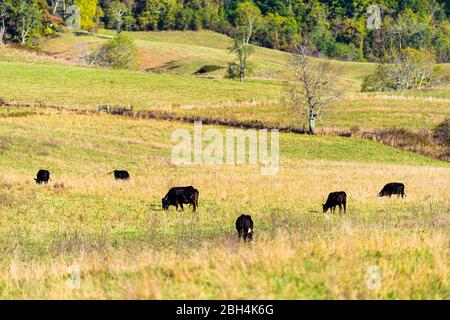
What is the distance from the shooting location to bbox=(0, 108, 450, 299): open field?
880 centimetres

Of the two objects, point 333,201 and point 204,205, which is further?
point 204,205

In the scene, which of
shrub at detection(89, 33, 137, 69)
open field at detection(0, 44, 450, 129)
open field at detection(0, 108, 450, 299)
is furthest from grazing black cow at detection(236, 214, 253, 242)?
shrub at detection(89, 33, 137, 69)

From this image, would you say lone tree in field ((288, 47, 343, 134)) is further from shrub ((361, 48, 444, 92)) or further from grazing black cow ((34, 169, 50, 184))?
shrub ((361, 48, 444, 92))

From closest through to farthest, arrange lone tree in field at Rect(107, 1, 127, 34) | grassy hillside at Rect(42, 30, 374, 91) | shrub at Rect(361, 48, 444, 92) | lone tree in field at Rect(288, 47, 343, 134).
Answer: lone tree in field at Rect(288, 47, 343, 134) → shrub at Rect(361, 48, 444, 92) → grassy hillside at Rect(42, 30, 374, 91) → lone tree in field at Rect(107, 1, 127, 34)

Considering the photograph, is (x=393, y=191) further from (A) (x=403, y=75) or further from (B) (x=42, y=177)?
(A) (x=403, y=75)

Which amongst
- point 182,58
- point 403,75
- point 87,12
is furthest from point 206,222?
point 87,12

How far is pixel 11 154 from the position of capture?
3888cm

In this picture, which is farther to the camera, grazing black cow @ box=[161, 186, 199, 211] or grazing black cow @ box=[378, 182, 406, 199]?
grazing black cow @ box=[378, 182, 406, 199]

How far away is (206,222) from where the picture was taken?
65.9 feet

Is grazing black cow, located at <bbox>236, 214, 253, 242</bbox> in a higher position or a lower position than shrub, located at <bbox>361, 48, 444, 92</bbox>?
lower

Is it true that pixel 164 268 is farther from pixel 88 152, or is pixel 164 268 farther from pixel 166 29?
pixel 166 29

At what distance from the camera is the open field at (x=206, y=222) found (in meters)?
8.80

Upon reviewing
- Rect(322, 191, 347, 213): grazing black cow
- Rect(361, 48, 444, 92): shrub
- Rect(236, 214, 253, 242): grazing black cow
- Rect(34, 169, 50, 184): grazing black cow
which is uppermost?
Rect(361, 48, 444, 92): shrub

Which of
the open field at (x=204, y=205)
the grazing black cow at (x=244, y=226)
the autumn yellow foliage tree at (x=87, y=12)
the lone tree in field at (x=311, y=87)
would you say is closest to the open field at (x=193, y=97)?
the open field at (x=204, y=205)
